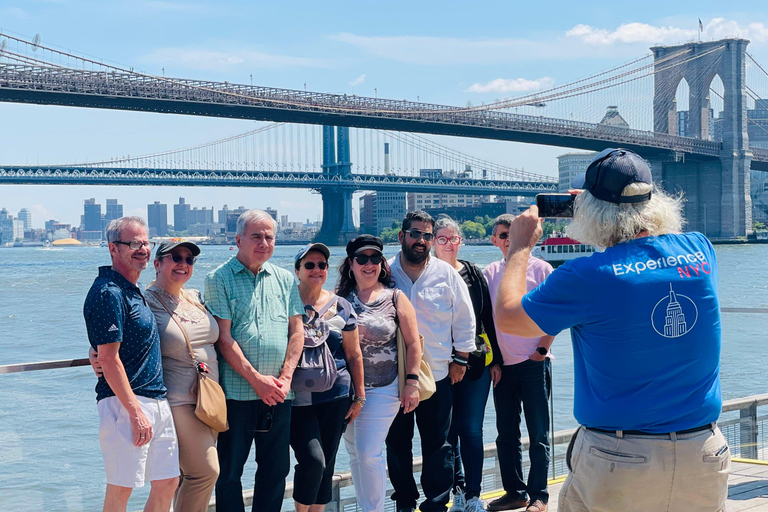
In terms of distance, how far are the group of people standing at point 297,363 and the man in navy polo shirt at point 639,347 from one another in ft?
4.13

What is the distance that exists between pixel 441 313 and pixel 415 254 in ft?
0.78

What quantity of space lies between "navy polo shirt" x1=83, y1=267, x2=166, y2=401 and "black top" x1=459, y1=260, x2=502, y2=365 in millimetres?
1324

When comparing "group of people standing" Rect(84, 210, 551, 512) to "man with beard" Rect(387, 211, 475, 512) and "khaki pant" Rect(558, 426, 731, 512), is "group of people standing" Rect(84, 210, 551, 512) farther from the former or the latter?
"khaki pant" Rect(558, 426, 731, 512)

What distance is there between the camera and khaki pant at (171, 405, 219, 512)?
2.64m

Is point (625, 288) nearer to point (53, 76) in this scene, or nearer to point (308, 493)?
point (308, 493)

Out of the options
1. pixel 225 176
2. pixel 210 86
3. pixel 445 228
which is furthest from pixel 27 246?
pixel 445 228

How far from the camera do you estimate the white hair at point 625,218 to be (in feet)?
5.56

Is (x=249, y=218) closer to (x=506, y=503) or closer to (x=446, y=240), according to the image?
(x=446, y=240)

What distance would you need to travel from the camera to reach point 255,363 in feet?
9.18

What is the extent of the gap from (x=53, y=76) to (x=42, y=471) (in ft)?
97.9

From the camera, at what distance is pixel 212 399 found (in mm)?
2637

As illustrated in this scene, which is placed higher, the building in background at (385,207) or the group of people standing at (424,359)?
the building in background at (385,207)

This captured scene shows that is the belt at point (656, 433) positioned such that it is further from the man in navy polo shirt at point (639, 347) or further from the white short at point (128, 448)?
the white short at point (128, 448)

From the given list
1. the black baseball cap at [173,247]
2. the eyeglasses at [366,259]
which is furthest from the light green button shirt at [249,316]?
the eyeglasses at [366,259]
